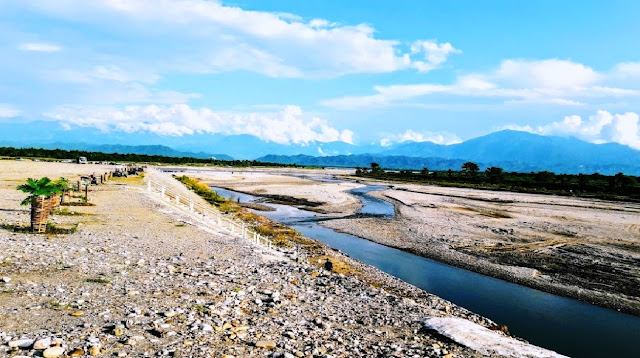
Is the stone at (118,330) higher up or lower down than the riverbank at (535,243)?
higher up

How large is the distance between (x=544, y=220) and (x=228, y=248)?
42.3 metres

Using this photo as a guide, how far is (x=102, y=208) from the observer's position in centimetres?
2978

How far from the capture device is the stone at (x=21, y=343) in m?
8.14

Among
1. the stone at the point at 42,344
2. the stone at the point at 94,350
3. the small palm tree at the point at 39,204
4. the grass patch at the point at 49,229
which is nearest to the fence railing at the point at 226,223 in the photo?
the grass patch at the point at 49,229

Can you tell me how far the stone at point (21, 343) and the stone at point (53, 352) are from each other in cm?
65

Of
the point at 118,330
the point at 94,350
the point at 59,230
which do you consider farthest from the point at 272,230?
the point at 94,350

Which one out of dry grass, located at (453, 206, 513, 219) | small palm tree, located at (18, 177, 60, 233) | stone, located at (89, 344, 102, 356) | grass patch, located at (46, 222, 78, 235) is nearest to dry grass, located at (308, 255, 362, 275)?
grass patch, located at (46, 222, 78, 235)

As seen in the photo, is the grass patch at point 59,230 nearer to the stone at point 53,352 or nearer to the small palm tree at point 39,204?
the small palm tree at point 39,204

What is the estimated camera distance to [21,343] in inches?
324

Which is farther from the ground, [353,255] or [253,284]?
[253,284]

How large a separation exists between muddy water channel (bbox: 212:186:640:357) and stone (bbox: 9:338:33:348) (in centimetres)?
1737

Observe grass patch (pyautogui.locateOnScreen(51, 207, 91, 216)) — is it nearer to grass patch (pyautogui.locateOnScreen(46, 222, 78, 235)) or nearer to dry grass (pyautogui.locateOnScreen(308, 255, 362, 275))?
grass patch (pyautogui.locateOnScreen(46, 222, 78, 235))

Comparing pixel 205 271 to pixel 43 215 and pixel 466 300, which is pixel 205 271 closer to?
pixel 43 215

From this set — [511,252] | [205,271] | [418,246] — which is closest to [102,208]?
[205,271]
